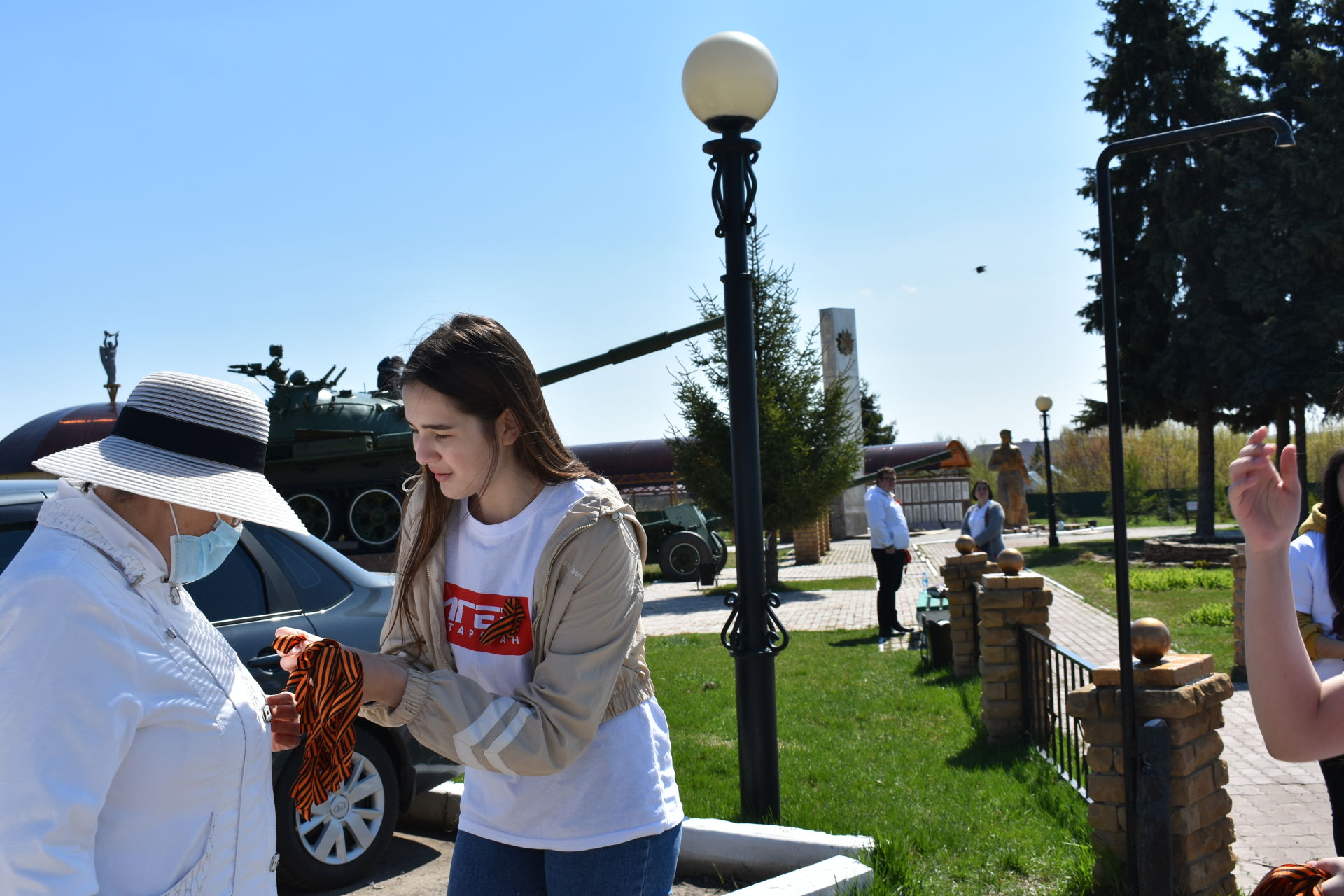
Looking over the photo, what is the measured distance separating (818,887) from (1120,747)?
1.29 metres

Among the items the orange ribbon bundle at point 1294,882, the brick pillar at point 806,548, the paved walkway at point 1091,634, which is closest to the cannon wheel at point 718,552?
the paved walkway at point 1091,634

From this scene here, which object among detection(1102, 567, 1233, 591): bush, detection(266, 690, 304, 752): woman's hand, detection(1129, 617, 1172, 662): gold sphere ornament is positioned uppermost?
detection(266, 690, 304, 752): woman's hand

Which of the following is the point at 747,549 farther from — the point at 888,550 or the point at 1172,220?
the point at 1172,220

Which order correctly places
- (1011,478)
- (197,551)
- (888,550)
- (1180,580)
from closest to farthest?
1. (197,551)
2. (888,550)
3. (1180,580)
4. (1011,478)

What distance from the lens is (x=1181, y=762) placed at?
149 inches

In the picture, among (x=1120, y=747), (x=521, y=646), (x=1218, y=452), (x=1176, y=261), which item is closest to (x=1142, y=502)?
(x=1218, y=452)

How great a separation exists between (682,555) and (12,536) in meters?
17.3

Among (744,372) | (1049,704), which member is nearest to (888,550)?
(1049,704)

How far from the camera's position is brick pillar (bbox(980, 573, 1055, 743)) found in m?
6.27

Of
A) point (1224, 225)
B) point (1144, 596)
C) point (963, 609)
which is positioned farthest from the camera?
point (1224, 225)

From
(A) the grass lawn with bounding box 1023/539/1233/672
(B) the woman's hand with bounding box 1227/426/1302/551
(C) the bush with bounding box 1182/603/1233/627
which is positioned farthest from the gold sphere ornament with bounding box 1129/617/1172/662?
(C) the bush with bounding box 1182/603/1233/627

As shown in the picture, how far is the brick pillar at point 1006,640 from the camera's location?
627cm

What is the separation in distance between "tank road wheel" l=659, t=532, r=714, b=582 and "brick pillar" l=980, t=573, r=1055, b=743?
14307 millimetres

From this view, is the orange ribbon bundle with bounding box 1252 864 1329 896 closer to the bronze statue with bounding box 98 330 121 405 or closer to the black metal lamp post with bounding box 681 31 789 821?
the black metal lamp post with bounding box 681 31 789 821
